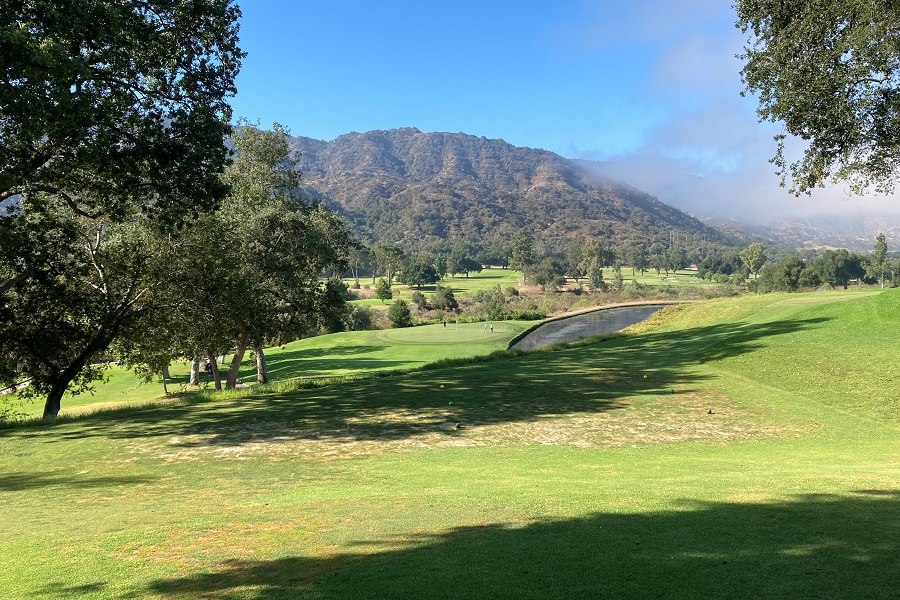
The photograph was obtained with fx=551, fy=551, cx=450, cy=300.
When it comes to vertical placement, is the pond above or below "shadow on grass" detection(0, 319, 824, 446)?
below

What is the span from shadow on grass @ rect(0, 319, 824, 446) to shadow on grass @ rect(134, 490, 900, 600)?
8.49 metres

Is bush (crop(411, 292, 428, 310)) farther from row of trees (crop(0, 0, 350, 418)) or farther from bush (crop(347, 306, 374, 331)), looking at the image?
row of trees (crop(0, 0, 350, 418))

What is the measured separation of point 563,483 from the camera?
9414 mm

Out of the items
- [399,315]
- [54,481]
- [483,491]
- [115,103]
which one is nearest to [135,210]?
[115,103]

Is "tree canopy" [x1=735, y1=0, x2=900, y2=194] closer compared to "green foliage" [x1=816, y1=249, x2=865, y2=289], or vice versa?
"tree canopy" [x1=735, y1=0, x2=900, y2=194]

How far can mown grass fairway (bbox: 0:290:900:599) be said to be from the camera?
16.5 ft

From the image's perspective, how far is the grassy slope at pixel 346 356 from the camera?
140 ft

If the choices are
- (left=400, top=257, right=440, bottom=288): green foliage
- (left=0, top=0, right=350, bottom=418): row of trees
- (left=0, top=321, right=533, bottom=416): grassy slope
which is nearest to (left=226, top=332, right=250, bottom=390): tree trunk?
(left=0, top=0, right=350, bottom=418): row of trees

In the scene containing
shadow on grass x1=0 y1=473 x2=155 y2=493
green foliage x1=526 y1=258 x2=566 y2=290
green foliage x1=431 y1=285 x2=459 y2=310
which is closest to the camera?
shadow on grass x1=0 y1=473 x2=155 y2=493

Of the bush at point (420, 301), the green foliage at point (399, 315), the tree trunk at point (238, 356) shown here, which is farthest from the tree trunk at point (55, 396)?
the bush at point (420, 301)

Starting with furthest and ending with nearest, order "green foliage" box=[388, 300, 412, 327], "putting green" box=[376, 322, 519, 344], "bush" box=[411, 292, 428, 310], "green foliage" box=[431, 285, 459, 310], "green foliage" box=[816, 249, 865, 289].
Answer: "green foliage" box=[816, 249, 865, 289] → "green foliage" box=[431, 285, 459, 310] → "bush" box=[411, 292, 428, 310] → "green foliage" box=[388, 300, 412, 327] → "putting green" box=[376, 322, 519, 344]

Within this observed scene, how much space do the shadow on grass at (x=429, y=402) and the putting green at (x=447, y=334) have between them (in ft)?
127

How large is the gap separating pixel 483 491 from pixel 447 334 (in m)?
64.1

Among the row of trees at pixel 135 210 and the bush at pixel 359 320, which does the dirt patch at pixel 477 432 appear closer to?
the row of trees at pixel 135 210
